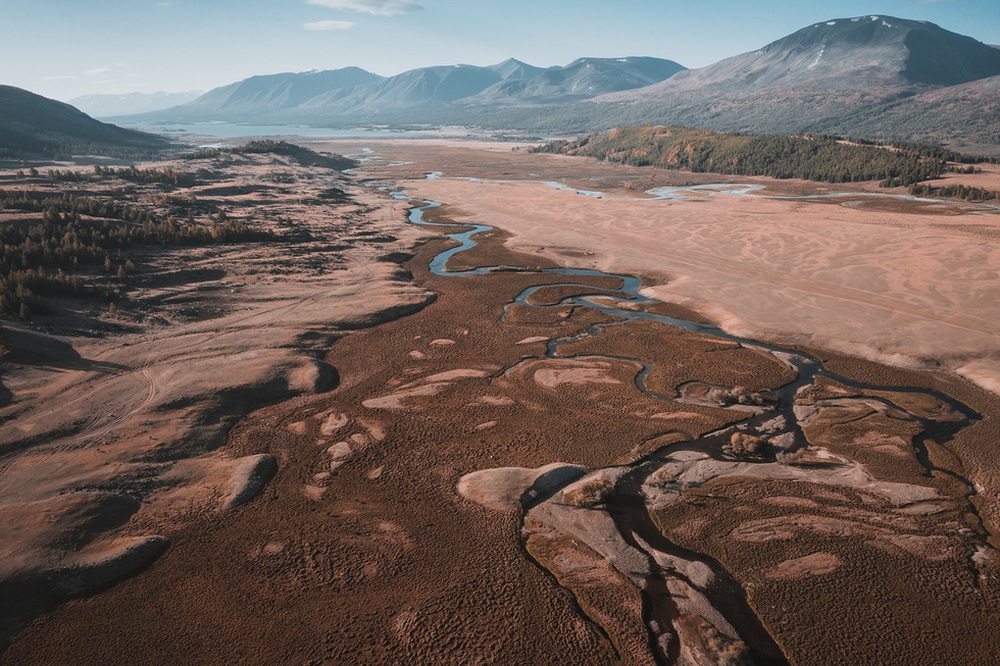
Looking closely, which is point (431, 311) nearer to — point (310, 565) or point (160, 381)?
point (160, 381)

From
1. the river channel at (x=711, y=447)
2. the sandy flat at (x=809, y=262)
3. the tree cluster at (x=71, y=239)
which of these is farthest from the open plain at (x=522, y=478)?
the tree cluster at (x=71, y=239)

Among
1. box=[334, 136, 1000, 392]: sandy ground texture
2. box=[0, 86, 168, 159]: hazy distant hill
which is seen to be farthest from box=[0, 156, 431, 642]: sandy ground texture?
box=[0, 86, 168, 159]: hazy distant hill

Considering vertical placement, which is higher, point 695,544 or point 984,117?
point 984,117

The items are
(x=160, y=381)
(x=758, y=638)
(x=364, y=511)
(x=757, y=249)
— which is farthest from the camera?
(x=757, y=249)

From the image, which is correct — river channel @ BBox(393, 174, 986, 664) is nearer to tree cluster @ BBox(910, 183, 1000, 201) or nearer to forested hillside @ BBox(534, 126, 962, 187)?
tree cluster @ BBox(910, 183, 1000, 201)

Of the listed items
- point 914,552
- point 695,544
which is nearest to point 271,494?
point 695,544
